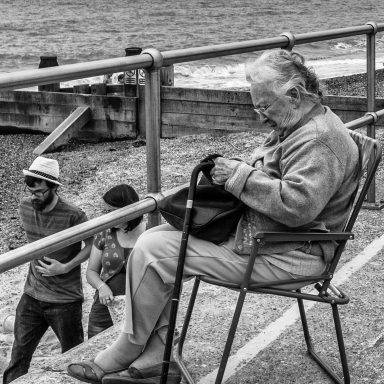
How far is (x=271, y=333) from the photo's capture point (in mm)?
4191

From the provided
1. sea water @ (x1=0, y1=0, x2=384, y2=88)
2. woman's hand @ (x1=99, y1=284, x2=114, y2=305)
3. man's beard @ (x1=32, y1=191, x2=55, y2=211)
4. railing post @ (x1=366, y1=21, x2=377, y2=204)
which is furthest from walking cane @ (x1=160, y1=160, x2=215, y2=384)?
sea water @ (x1=0, y1=0, x2=384, y2=88)

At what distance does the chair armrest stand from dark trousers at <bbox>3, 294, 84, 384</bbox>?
2.40m

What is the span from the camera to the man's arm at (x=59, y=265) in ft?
17.1

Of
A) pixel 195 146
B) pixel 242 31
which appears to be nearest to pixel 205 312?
pixel 195 146

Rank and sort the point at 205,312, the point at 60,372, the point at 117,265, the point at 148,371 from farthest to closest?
the point at 117,265
the point at 205,312
the point at 60,372
the point at 148,371

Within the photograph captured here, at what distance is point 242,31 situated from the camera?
62250 mm

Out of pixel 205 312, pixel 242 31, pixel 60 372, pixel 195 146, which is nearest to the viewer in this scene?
pixel 60 372

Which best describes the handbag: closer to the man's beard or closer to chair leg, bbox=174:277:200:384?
chair leg, bbox=174:277:200:384

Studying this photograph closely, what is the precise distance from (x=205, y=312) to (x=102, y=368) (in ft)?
3.42

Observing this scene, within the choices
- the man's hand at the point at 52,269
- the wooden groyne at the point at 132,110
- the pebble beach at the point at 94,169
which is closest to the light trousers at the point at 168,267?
the man's hand at the point at 52,269

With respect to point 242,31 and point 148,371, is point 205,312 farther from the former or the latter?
point 242,31

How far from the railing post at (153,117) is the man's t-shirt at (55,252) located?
1.29 m

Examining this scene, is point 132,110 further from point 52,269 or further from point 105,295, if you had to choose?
point 105,295

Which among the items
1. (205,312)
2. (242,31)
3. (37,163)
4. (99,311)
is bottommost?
(242,31)
